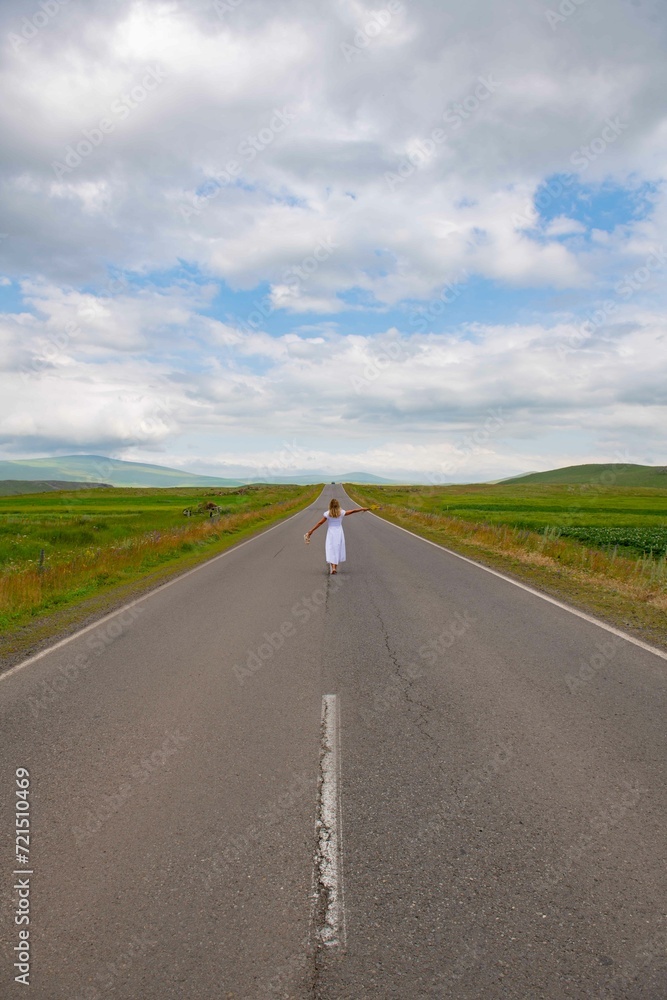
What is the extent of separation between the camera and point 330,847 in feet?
10.4

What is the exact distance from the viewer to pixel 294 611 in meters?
9.52

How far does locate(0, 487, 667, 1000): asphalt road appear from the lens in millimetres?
2439

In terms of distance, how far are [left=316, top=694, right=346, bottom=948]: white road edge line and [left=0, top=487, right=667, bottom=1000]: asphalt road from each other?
0.05ft

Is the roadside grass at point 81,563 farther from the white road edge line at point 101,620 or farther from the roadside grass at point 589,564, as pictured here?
the roadside grass at point 589,564

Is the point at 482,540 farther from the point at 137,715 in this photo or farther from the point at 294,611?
the point at 137,715

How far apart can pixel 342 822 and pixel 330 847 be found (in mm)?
239

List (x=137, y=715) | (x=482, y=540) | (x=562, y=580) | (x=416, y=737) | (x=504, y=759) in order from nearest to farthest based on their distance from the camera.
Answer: (x=504, y=759) → (x=416, y=737) → (x=137, y=715) → (x=562, y=580) → (x=482, y=540)

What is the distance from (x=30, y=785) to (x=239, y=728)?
159cm

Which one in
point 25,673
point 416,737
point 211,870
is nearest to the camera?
point 211,870

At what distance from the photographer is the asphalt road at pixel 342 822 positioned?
2439 millimetres

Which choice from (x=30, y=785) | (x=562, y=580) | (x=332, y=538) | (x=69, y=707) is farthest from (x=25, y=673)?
(x=562, y=580)

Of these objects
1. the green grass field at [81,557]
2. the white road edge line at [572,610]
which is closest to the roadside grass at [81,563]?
Answer: the green grass field at [81,557]

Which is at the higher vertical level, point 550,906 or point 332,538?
point 332,538

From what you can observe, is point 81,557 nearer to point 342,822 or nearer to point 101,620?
point 101,620
